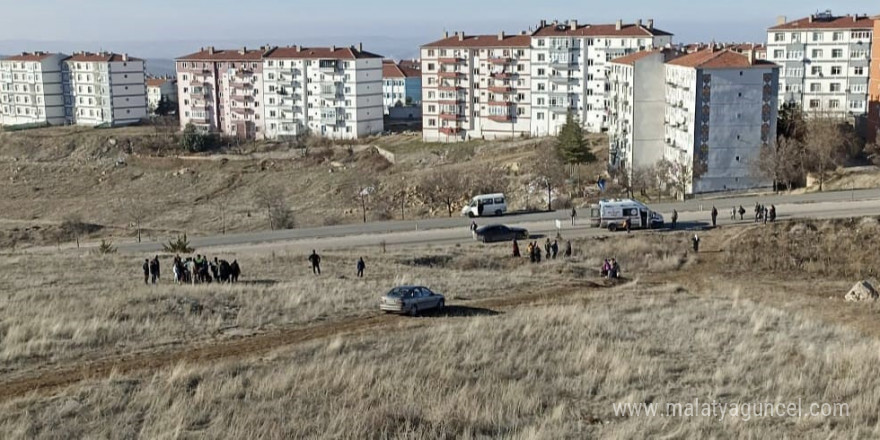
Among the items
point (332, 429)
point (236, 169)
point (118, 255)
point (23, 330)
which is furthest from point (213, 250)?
point (236, 169)

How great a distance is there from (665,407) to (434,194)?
2337 inches

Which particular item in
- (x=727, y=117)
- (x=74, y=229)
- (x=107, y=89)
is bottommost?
(x=74, y=229)

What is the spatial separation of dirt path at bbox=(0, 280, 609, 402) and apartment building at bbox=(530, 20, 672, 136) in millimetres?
74093

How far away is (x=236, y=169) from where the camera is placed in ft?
357

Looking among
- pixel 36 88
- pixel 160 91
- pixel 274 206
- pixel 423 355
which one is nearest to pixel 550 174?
pixel 274 206

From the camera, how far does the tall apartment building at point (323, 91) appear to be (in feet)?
401

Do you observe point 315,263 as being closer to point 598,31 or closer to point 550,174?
point 550,174

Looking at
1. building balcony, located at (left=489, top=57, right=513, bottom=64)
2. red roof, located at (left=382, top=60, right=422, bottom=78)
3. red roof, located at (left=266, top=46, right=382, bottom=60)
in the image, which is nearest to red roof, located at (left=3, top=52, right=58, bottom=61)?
red roof, located at (left=266, top=46, right=382, bottom=60)

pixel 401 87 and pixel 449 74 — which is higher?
pixel 449 74

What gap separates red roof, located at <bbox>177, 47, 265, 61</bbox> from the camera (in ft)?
431

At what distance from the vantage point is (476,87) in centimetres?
11544

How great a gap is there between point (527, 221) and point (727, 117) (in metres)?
23.7

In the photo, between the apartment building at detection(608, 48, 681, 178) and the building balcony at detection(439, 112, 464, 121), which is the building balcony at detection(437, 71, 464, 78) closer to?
the building balcony at detection(439, 112, 464, 121)

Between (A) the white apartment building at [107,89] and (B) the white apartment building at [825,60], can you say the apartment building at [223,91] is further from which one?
(B) the white apartment building at [825,60]
